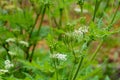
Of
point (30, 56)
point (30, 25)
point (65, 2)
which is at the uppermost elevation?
point (65, 2)

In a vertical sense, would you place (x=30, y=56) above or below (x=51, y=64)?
below

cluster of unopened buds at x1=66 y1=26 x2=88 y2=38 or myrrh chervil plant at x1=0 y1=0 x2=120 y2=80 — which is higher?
cluster of unopened buds at x1=66 y1=26 x2=88 y2=38

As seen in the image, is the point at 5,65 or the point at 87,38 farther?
the point at 5,65

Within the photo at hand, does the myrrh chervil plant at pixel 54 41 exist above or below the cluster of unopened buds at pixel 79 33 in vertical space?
below

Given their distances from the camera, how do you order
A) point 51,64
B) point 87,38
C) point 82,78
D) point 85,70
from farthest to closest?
point 85,70, point 82,78, point 51,64, point 87,38

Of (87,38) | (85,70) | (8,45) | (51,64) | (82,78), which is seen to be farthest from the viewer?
(8,45)

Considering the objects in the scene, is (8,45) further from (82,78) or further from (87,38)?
(87,38)

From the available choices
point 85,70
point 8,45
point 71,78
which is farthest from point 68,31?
point 8,45

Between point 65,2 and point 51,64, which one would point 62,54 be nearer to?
point 51,64
